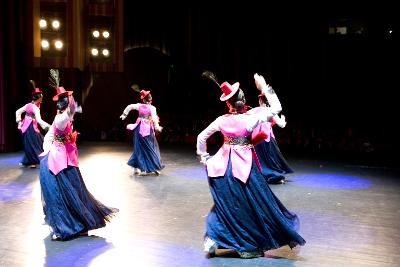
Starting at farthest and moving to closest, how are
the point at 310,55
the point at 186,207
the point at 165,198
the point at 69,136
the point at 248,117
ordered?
the point at 310,55 → the point at 165,198 → the point at 186,207 → the point at 69,136 → the point at 248,117

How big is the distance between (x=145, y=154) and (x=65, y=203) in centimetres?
401

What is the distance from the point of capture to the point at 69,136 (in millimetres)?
4438

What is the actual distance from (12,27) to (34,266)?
9.72 meters

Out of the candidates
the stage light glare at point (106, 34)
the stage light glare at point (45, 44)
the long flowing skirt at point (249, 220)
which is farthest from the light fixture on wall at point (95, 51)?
the long flowing skirt at point (249, 220)

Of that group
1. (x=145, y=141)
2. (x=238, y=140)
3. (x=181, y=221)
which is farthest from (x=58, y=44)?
(x=238, y=140)

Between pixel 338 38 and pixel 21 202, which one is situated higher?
pixel 338 38

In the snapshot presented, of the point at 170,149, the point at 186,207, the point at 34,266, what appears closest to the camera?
the point at 34,266

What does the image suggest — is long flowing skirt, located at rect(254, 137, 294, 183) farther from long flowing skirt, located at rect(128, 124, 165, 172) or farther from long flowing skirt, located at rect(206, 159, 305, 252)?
long flowing skirt, located at rect(206, 159, 305, 252)

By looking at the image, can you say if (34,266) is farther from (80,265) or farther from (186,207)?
(186,207)

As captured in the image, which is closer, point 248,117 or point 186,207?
point 248,117

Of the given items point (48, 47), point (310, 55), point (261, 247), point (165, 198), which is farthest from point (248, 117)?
point (310, 55)

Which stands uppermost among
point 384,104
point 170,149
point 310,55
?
point 310,55

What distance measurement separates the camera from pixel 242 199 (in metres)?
3.73

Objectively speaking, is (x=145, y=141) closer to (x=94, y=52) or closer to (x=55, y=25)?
(x=94, y=52)
